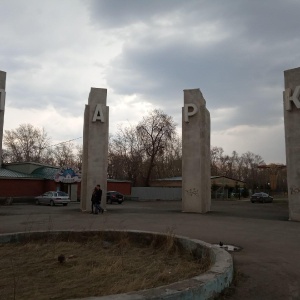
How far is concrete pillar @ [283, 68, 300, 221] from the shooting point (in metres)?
18.3

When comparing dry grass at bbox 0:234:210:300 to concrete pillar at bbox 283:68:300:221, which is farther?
concrete pillar at bbox 283:68:300:221

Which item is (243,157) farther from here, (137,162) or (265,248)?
(265,248)

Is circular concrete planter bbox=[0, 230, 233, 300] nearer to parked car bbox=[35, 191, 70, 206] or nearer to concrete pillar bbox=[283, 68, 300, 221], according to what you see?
concrete pillar bbox=[283, 68, 300, 221]

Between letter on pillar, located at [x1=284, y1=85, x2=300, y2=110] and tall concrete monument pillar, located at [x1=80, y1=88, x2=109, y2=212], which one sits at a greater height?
letter on pillar, located at [x1=284, y1=85, x2=300, y2=110]

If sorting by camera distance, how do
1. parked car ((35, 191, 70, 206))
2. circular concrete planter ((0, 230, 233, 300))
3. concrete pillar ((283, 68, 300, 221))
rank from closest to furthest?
circular concrete planter ((0, 230, 233, 300))
concrete pillar ((283, 68, 300, 221))
parked car ((35, 191, 70, 206))

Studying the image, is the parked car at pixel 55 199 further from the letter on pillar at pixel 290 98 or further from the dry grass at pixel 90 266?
the dry grass at pixel 90 266

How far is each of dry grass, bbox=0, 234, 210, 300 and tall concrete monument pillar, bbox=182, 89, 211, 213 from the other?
43.6 ft

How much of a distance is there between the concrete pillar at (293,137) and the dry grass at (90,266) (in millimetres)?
11473

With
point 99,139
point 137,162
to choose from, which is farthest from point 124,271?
point 137,162

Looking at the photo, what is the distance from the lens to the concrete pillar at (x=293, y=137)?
721 inches

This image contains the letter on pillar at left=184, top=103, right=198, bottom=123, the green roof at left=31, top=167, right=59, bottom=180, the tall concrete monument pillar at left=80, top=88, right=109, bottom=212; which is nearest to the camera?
the tall concrete monument pillar at left=80, top=88, right=109, bottom=212

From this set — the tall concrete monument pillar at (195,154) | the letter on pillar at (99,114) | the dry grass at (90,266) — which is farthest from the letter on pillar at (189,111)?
the dry grass at (90,266)

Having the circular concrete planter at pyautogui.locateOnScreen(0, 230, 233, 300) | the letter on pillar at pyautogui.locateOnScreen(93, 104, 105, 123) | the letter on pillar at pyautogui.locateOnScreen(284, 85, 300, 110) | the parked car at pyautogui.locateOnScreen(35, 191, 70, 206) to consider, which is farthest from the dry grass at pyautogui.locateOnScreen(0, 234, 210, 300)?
the parked car at pyautogui.locateOnScreen(35, 191, 70, 206)

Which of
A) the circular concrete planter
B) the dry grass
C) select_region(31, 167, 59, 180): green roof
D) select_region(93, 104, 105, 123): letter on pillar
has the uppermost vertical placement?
select_region(93, 104, 105, 123): letter on pillar
